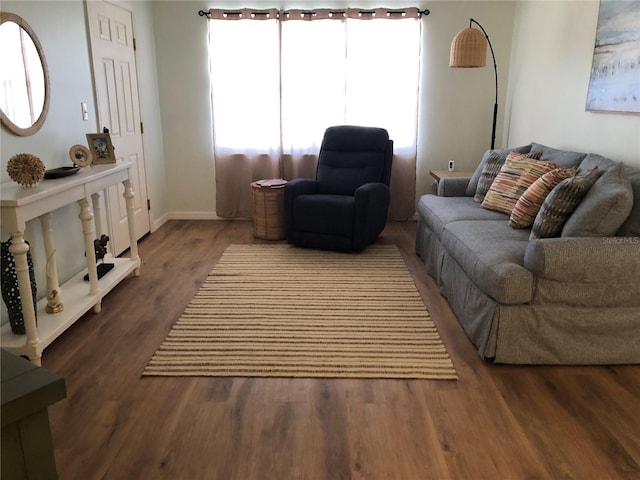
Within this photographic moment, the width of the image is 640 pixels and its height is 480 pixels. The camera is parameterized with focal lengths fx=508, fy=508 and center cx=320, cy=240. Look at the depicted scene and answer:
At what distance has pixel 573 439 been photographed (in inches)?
77.8

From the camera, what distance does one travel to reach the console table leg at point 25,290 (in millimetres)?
2342

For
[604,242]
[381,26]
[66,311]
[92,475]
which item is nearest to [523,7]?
[381,26]

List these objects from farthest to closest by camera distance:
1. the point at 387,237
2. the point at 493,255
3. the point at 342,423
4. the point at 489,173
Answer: the point at 387,237, the point at 489,173, the point at 493,255, the point at 342,423

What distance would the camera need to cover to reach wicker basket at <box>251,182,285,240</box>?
4652 millimetres

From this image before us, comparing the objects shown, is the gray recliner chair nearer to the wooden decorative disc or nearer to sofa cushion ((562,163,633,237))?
the wooden decorative disc

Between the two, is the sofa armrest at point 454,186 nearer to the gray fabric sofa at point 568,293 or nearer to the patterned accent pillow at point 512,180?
the patterned accent pillow at point 512,180

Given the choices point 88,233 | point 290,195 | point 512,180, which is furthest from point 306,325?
point 512,180

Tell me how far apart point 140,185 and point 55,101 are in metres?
1.56

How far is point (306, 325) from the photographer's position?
2.94 meters

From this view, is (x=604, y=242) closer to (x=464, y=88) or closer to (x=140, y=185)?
(x=464, y=88)

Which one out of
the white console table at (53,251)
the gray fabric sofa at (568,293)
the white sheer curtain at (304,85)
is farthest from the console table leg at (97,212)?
the gray fabric sofa at (568,293)

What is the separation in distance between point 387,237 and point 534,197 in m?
1.89

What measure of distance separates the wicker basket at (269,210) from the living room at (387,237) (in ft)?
0.69

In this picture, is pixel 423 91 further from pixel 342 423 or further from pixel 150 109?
pixel 342 423
